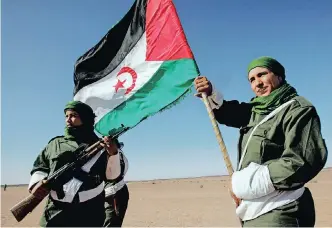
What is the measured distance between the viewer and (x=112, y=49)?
17.3 ft

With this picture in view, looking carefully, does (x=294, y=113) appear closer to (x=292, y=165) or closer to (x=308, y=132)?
(x=308, y=132)

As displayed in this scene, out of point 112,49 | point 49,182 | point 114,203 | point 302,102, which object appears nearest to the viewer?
point 302,102

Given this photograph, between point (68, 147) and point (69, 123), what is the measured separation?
31 cm

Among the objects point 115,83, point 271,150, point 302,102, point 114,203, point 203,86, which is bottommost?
point 114,203

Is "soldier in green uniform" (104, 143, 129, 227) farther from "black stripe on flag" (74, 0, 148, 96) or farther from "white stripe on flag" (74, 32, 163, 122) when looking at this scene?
"black stripe on flag" (74, 0, 148, 96)

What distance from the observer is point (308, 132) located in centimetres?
233

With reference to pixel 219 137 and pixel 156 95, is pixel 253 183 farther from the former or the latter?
pixel 156 95

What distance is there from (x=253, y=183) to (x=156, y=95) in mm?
2368

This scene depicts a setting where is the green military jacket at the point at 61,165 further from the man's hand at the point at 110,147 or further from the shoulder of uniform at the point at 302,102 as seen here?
the shoulder of uniform at the point at 302,102

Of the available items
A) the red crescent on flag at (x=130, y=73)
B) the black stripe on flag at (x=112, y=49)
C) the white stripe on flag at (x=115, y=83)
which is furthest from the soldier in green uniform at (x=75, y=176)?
the black stripe on flag at (x=112, y=49)

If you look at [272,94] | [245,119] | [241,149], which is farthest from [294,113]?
[245,119]

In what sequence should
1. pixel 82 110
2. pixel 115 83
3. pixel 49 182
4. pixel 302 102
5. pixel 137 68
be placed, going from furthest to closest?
pixel 115 83
pixel 137 68
pixel 82 110
pixel 49 182
pixel 302 102

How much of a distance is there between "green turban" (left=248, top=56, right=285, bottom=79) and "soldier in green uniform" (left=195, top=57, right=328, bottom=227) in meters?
0.18

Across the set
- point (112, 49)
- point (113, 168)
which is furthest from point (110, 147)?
point (112, 49)
